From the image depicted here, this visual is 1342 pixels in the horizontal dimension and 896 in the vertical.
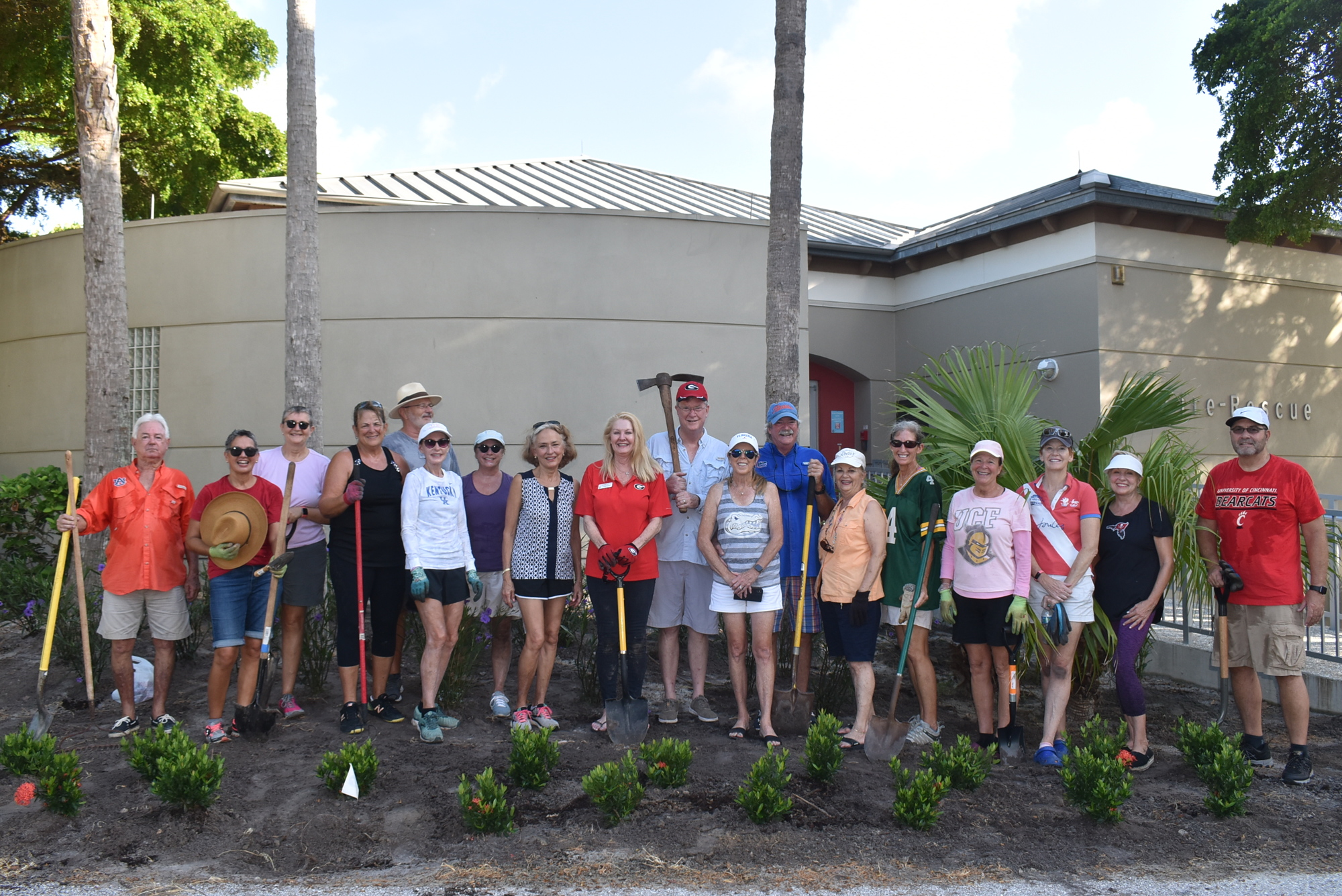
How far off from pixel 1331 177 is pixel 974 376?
23.2ft

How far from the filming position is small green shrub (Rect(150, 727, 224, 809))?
4.19 metres

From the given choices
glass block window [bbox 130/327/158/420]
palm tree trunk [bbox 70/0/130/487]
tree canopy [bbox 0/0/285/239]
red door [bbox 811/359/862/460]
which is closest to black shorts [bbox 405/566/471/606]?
palm tree trunk [bbox 70/0/130/487]

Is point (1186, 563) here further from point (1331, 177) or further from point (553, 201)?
point (553, 201)

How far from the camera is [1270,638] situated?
5105 millimetres

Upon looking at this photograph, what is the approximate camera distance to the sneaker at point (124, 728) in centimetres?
529

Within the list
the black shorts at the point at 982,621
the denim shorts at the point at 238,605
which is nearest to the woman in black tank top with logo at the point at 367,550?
the denim shorts at the point at 238,605

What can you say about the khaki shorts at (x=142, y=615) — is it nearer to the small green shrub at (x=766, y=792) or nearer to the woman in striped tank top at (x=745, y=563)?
the woman in striped tank top at (x=745, y=563)

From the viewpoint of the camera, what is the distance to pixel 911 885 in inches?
149

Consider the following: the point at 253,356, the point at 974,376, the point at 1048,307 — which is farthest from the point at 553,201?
the point at 974,376

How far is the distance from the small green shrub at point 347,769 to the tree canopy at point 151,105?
11433mm

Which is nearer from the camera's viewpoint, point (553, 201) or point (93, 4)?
point (93, 4)

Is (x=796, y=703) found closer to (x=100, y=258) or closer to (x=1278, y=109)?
(x=100, y=258)

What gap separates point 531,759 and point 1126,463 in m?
3.49

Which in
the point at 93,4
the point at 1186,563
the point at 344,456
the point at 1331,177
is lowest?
the point at 1186,563
